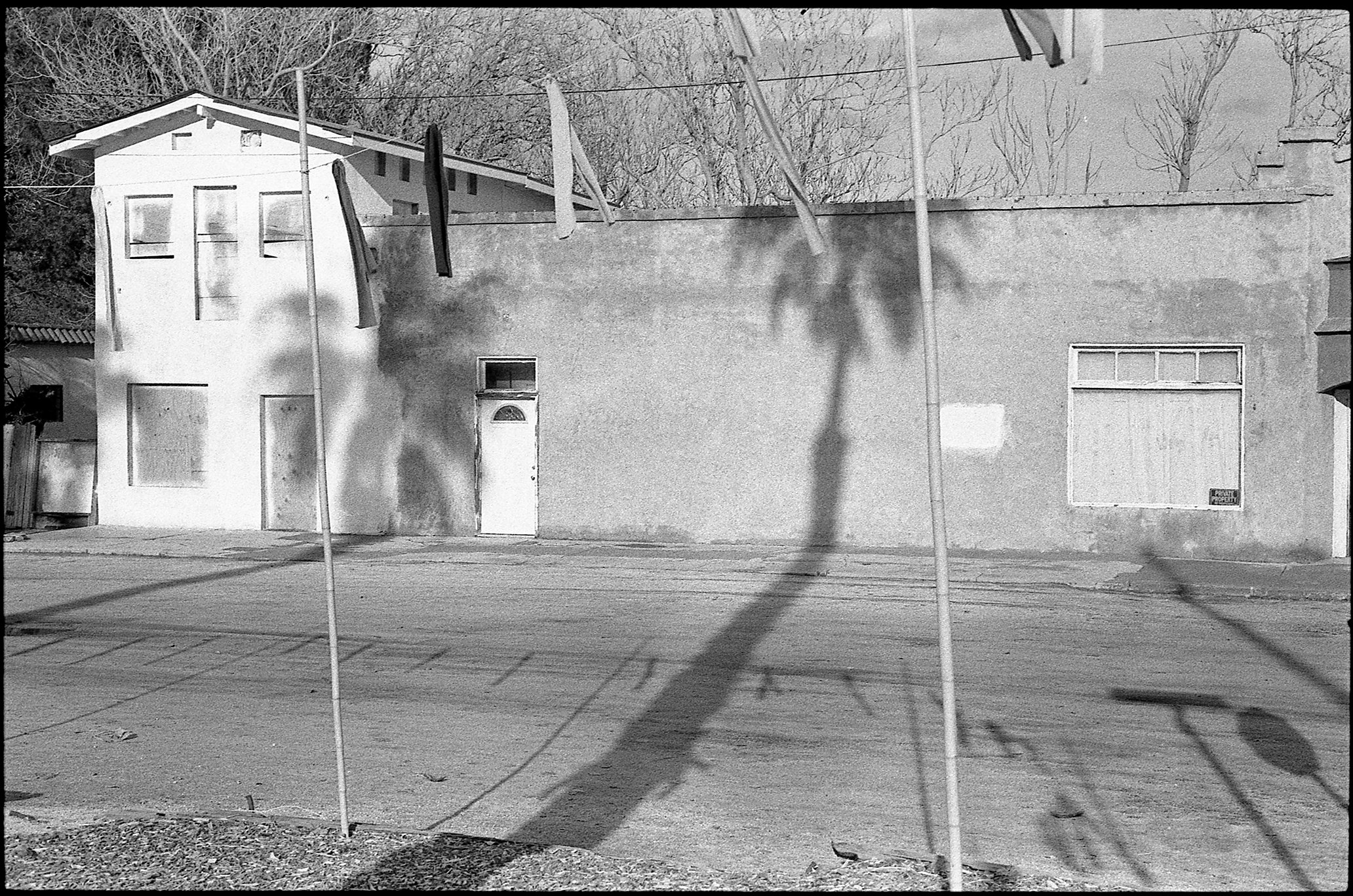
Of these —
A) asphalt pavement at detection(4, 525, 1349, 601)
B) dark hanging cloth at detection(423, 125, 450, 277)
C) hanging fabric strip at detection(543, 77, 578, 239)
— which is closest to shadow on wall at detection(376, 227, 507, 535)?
asphalt pavement at detection(4, 525, 1349, 601)

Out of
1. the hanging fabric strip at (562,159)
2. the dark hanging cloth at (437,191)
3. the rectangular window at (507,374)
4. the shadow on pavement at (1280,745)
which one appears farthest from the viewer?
the rectangular window at (507,374)

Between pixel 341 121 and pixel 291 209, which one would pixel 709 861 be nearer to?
pixel 291 209

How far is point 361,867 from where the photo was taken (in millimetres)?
6180

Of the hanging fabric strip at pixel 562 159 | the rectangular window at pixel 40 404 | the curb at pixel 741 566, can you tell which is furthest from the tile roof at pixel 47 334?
the hanging fabric strip at pixel 562 159

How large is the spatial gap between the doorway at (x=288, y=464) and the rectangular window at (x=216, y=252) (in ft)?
5.81

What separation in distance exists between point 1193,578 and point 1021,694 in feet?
24.6

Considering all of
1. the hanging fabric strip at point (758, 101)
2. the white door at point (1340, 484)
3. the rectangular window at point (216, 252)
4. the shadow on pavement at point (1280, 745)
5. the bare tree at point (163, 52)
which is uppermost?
the bare tree at point (163, 52)

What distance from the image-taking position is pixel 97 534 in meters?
22.5

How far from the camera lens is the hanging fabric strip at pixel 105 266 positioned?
75.4ft

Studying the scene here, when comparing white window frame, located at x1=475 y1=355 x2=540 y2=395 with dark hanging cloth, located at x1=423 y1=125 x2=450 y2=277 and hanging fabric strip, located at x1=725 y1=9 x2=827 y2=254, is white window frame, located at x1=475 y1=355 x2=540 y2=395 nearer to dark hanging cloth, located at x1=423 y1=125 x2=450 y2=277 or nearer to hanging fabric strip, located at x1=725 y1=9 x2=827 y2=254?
dark hanging cloth, located at x1=423 y1=125 x2=450 y2=277

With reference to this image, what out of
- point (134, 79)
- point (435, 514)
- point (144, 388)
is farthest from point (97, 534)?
point (134, 79)

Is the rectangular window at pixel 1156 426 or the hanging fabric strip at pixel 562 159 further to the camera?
the rectangular window at pixel 1156 426

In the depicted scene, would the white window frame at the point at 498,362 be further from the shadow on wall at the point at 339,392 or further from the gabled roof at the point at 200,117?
the gabled roof at the point at 200,117

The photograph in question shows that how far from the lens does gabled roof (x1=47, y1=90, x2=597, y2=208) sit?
21734mm
